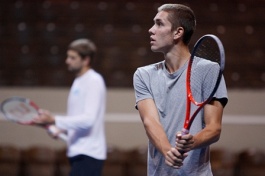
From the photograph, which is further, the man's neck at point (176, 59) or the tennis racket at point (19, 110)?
the tennis racket at point (19, 110)

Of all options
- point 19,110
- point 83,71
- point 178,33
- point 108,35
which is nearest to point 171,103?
point 178,33

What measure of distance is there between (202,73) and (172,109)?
8.9 inches

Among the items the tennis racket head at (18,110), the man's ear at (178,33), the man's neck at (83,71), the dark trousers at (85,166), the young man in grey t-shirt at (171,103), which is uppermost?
the man's ear at (178,33)

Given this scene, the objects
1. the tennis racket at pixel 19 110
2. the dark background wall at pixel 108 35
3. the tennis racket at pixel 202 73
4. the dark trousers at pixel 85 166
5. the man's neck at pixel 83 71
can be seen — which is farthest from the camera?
the dark background wall at pixel 108 35

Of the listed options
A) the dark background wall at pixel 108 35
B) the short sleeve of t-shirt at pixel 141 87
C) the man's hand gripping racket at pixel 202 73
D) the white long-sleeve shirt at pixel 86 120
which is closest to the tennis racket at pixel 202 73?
the man's hand gripping racket at pixel 202 73

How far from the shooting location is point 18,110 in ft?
18.9

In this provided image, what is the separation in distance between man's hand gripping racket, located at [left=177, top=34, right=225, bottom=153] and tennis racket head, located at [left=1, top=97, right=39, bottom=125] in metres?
2.75

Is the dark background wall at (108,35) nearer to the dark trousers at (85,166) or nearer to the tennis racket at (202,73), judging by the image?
the dark trousers at (85,166)

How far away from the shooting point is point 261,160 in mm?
7586

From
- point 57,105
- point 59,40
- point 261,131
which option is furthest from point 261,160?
point 59,40

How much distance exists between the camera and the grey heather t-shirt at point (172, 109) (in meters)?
3.12

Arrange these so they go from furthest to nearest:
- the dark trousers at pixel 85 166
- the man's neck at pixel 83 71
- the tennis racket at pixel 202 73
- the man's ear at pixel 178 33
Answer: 1. the man's neck at pixel 83 71
2. the dark trousers at pixel 85 166
3. the man's ear at pixel 178 33
4. the tennis racket at pixel 202 73

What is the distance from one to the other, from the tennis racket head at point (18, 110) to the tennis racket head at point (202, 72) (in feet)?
9.04

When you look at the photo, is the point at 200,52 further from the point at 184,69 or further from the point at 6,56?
the point at 6,56
